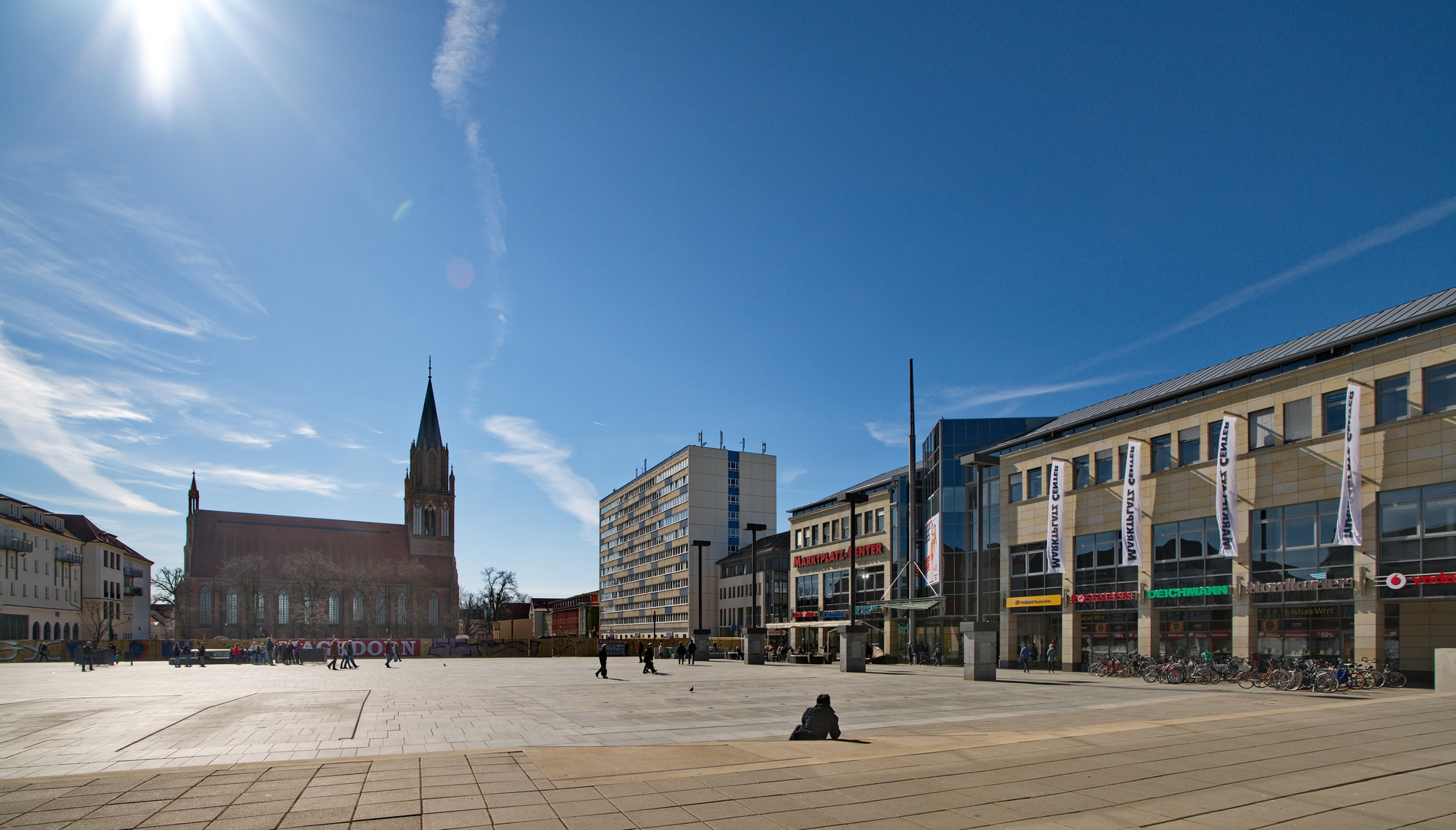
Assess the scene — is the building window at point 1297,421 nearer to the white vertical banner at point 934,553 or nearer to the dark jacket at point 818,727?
the white vertical banner at point 934,553

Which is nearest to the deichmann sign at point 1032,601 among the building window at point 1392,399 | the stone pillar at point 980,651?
the stone pillar at point 980,651

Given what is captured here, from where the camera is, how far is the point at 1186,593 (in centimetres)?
3759

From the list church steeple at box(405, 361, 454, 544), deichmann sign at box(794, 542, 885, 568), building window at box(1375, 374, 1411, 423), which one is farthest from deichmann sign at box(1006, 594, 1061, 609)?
church steeple at box(405, 361, 454, 544)

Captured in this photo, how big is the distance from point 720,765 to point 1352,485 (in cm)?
2806

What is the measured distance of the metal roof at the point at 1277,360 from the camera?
30031mm

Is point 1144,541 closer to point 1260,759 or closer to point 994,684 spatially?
point 994,684

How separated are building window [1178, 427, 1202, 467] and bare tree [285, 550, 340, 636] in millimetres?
105737

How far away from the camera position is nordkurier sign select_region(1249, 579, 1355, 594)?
30.6m

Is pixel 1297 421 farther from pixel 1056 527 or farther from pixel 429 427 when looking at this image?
pixel 429 427

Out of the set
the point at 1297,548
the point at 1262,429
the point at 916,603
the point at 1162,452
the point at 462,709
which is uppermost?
the point at 1262,429

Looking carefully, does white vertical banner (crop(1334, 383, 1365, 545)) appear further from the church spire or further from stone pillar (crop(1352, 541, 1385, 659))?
the church spire

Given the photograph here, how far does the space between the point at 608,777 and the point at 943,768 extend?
462 cm

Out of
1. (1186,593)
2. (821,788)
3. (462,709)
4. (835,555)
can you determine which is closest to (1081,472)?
(1186,593)

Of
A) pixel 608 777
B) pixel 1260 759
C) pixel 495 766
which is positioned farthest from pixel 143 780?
pixel 1260 759
